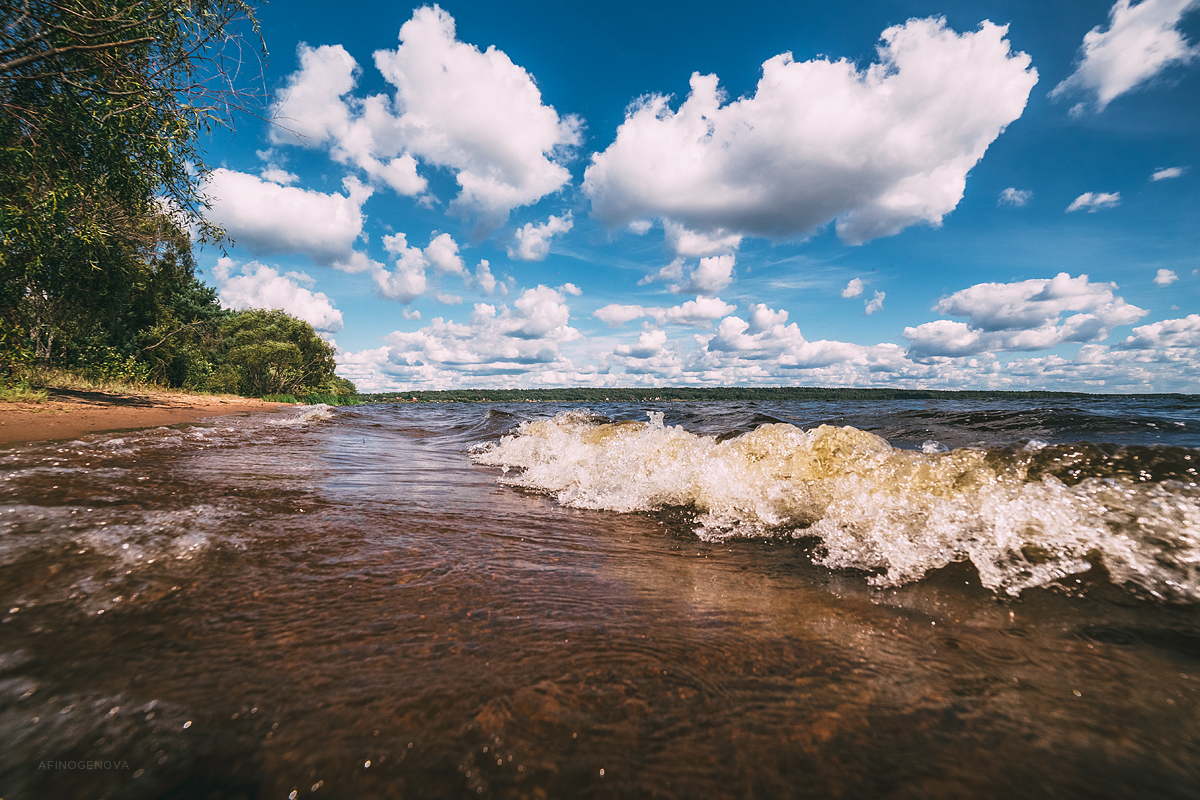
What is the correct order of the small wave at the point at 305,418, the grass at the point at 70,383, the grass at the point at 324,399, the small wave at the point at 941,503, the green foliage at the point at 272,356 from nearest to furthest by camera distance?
the small wave at the point at 941,503, the grass at the point at 70,383, the small wave at the point at 305,418, the green foliage at the point at 272,356, the grass at the point at 324,399

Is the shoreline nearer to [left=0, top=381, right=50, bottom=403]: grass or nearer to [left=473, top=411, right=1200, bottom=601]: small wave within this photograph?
[left=0, top=381, right=50, bottom=403]: grass

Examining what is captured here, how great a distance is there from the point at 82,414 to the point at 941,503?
1706 cm

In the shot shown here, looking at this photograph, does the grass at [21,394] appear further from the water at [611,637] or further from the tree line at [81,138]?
the water at [611,637]

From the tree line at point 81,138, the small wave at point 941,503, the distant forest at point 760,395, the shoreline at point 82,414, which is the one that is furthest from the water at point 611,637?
the distant forest at point 760,395

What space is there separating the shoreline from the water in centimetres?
398

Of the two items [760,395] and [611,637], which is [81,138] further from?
[760,395]

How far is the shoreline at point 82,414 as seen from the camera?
759cm

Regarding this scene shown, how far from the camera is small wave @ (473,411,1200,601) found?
3355 mm

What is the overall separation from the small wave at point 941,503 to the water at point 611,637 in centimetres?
3

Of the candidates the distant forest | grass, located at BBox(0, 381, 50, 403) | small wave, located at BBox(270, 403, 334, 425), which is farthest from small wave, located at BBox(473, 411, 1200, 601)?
the distant forest

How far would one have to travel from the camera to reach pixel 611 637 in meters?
2.30

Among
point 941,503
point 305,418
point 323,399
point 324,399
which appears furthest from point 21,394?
point 324,399

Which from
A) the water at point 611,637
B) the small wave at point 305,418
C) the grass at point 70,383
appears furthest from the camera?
the small wave at point 305,418

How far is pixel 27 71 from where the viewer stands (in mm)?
8039
